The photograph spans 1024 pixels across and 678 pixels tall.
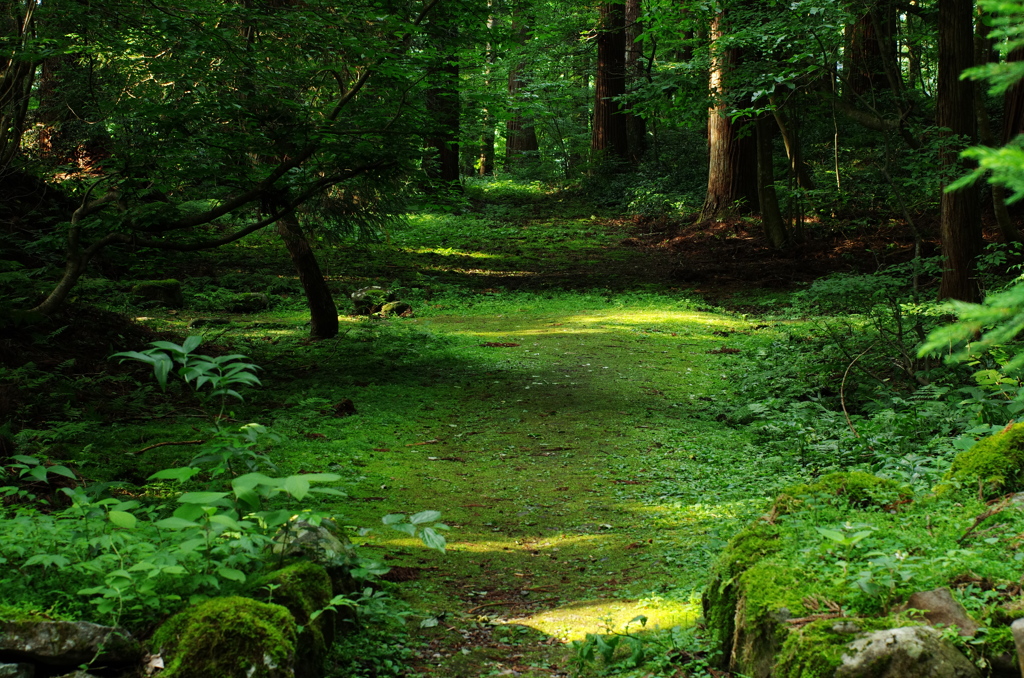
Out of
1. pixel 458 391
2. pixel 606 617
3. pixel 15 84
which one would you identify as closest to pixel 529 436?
pixel 458 391

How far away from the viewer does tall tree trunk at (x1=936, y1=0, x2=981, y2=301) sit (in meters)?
7.76

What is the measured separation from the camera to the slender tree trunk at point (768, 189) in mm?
14875

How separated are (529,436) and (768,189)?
35.5 feet

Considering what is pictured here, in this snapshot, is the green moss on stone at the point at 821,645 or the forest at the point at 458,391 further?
the forest at the point at 458,391

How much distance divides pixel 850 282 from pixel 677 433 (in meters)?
2.15

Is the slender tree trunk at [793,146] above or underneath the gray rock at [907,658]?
above

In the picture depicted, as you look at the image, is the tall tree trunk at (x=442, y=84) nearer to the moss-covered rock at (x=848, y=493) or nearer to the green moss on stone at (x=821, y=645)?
the moss-covered rock at (x=848, y=493)

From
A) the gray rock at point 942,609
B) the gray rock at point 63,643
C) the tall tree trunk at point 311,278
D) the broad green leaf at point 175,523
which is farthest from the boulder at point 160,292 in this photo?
the gray rock at point 942,609

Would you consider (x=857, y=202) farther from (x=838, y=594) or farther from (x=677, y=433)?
(x=838, y=594)

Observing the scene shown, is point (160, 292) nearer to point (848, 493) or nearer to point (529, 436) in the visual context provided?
point (529, 436)

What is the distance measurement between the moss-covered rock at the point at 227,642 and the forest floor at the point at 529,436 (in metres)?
0.56

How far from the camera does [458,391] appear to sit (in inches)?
343

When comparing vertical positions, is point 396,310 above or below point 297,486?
below

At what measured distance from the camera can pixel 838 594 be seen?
2580 mm
